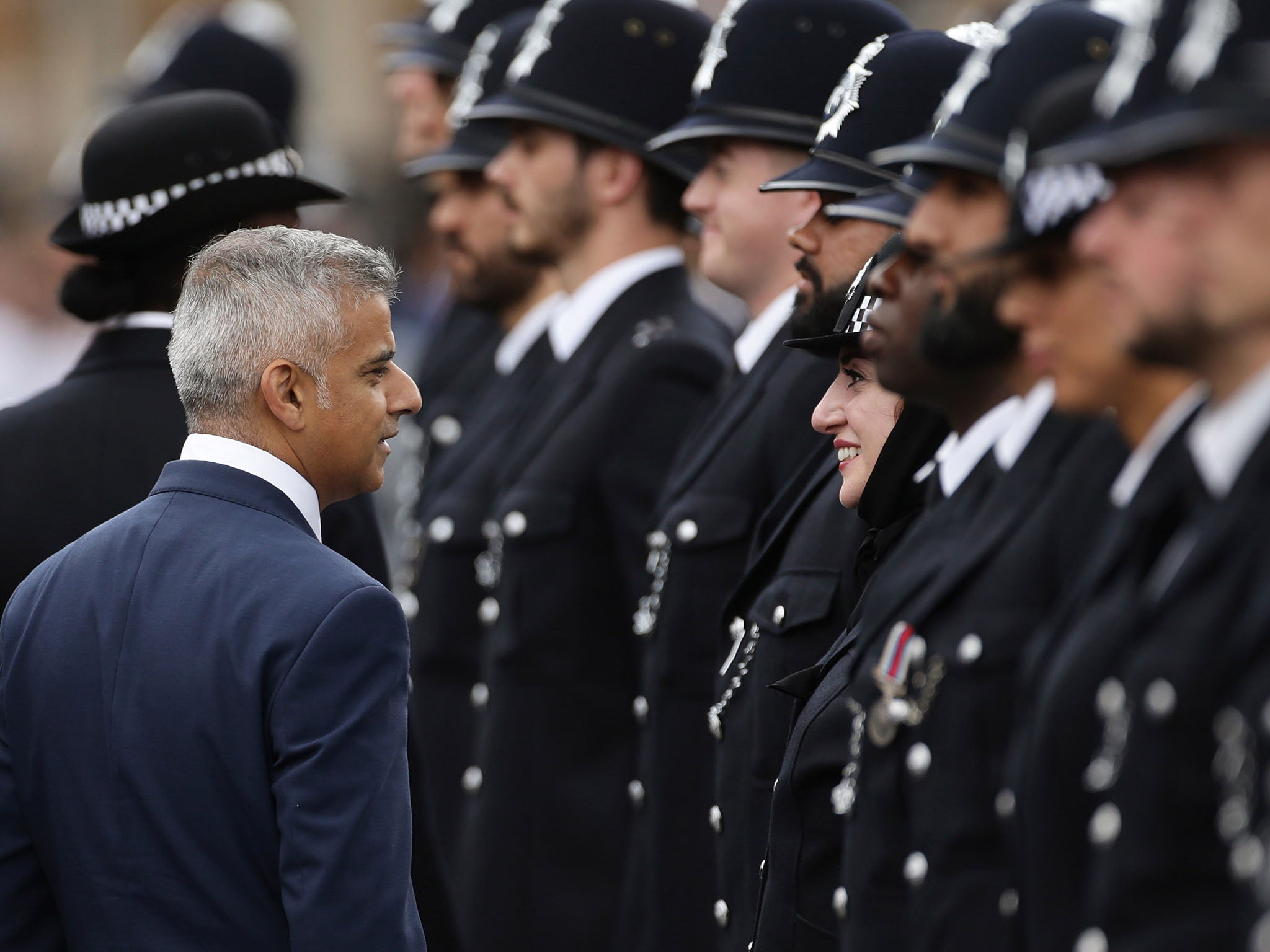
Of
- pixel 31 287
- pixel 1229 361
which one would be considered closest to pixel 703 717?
pixel 1229 361

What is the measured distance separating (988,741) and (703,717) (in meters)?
1.78

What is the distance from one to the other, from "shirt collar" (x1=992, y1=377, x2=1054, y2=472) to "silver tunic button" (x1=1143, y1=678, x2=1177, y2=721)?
2.22ft

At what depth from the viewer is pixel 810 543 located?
12.3 ft

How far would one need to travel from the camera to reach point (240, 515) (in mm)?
3080

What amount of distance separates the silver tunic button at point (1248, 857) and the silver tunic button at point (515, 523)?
305 cm

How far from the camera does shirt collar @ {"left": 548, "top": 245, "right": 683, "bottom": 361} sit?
17.6ft

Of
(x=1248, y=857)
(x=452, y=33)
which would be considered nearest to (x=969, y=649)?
(x=1248, y=857)

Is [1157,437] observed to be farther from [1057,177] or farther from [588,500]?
[588,500]

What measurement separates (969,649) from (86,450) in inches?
75.4

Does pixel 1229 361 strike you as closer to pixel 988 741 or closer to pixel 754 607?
pixel 988 741

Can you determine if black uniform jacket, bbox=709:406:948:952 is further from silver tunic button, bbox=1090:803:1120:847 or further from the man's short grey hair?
silver tunic button, bbox=1090:803:1120:847

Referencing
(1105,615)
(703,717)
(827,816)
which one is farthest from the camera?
(703,717)

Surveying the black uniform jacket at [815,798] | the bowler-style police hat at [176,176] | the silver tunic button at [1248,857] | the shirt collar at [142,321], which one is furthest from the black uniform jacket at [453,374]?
the silver tunic button at [1248,857]

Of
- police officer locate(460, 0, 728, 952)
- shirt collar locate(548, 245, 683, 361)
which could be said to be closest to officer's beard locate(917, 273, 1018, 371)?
police officer locate(460, 0, 728, 952)
